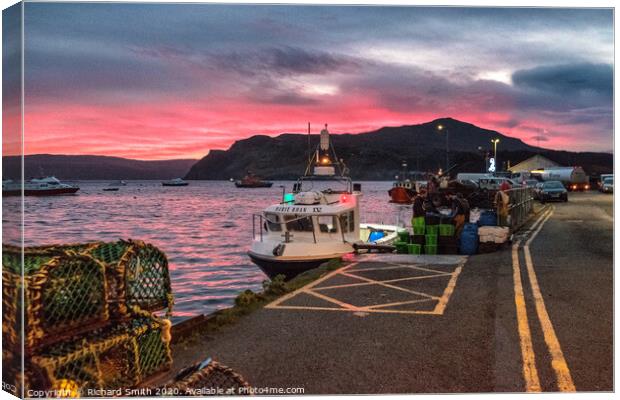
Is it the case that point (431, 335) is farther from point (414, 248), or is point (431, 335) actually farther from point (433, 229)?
point (433, 229)

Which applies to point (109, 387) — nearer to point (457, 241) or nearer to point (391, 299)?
point (391, 299)

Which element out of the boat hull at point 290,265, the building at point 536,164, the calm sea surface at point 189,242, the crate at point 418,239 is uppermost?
the building at point 536,164

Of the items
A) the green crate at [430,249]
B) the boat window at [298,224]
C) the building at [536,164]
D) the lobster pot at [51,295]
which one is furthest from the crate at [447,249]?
the building at [536,164]

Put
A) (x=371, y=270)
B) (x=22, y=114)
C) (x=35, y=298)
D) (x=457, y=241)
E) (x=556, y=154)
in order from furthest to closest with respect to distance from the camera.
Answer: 1. (x=556, y=154)
2. (x=457, y=241)
3. (x=371, y=270)
4. (x=22, y=114)
5. (x=35, y=298)

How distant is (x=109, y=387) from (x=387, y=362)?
359 cm

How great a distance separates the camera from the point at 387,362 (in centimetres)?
738

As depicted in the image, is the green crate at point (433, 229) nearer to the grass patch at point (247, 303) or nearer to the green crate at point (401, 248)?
the green crate at point (401, 248)

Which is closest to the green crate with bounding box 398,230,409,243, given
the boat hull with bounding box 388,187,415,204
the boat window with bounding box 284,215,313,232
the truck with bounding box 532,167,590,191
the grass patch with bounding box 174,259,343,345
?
the boat window with bounding box 284,215,313,232

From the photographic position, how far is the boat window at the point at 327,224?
66.3 ft

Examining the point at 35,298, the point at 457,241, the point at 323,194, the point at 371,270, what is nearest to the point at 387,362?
the point at 35,298

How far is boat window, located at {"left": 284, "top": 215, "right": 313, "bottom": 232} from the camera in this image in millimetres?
19938

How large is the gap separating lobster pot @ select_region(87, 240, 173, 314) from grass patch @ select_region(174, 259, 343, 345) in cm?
149

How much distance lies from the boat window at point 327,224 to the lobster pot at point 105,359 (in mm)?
13500

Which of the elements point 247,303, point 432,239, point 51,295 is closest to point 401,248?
point 432,239
